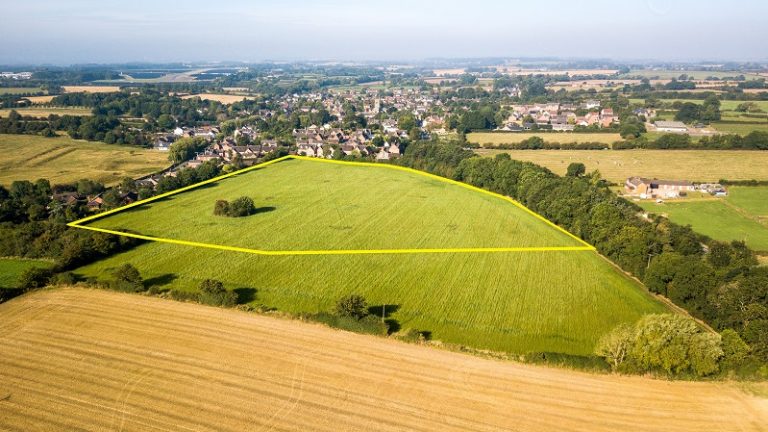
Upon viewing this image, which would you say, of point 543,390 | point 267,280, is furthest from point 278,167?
point 543,390

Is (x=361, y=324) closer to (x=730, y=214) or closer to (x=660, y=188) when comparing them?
(x=730, y=214)

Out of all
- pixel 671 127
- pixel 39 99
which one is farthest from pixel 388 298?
pixel 39 99

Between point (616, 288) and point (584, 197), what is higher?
point (584, 197)

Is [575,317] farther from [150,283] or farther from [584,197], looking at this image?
[150,283]

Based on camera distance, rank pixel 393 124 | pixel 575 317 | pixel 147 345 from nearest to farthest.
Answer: pixel 147 345 → pixel 575 317 → pixel 393 124

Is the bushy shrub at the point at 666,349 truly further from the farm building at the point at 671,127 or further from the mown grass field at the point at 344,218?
the farm building at the point at 671,127

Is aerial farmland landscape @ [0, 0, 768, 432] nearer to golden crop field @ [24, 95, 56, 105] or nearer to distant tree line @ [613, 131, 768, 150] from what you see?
distant tree line @ [613, 131, 768, 150]

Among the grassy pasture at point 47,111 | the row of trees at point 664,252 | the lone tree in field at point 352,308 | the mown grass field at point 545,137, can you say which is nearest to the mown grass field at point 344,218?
the row of trees at point 664,252
